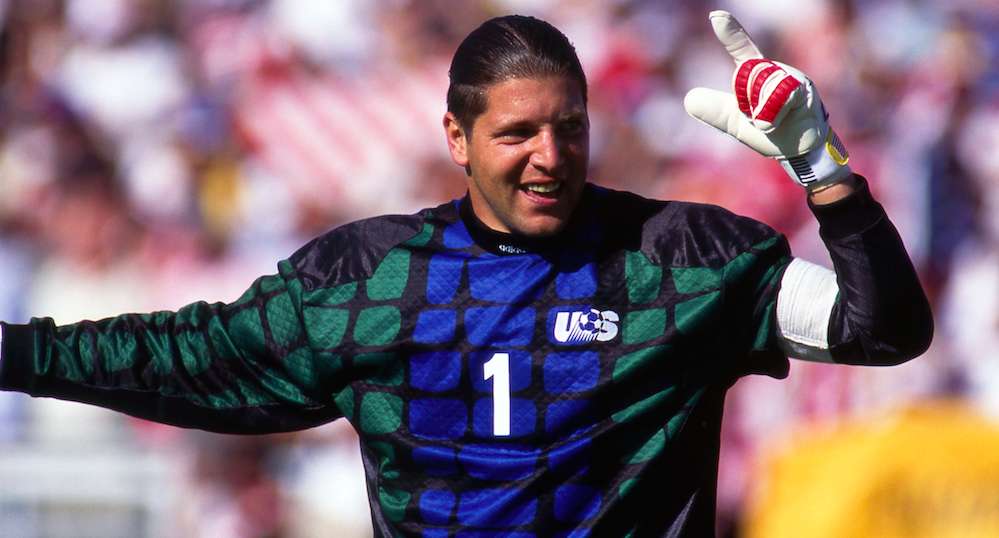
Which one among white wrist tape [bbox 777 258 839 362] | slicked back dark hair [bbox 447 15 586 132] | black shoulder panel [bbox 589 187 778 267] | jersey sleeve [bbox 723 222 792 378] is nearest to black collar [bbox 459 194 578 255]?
black shoulder panel [bbox 589 187 778 267]

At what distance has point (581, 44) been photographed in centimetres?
716

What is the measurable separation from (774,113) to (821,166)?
0.49 feet

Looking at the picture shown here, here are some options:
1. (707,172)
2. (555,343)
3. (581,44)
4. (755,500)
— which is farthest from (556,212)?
(581,44)

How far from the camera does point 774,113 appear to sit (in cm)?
265

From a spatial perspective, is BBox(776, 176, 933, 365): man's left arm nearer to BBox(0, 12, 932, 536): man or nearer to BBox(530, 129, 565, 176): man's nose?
BBox(0, 12, 932, 536): man

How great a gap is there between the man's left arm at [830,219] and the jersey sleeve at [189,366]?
1.00 m

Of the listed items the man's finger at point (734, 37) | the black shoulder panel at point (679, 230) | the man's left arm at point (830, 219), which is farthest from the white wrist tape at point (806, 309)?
the man's finger at point (734, 37)

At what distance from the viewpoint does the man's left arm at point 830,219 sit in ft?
8.75

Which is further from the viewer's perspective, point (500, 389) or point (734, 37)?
point (500, 389)

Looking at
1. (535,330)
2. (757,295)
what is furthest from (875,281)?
(535,330)

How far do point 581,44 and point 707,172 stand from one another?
36.7 inches

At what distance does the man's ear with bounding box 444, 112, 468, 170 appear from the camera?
124 inches

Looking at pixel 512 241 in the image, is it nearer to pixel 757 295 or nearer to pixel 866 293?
pixel 757 295

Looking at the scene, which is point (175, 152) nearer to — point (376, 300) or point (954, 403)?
point (954, 403)
